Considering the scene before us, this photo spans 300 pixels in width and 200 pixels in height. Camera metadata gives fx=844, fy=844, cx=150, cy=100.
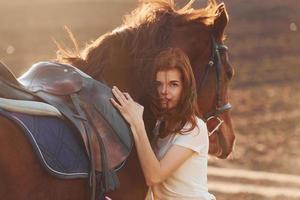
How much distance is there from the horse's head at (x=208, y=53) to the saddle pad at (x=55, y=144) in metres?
0.77

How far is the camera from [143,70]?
3635mm

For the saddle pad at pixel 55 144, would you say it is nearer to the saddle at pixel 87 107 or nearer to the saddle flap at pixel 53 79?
the saddle at pixel 87 107

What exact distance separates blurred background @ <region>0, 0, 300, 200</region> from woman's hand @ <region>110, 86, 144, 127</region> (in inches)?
93.9

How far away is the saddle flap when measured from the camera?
3349mm

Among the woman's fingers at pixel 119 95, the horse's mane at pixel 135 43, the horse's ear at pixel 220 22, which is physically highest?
the horse's ear at pixel 220 22

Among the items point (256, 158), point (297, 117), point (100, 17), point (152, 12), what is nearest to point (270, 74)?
point (297, 117)

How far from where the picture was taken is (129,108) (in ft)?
11.5

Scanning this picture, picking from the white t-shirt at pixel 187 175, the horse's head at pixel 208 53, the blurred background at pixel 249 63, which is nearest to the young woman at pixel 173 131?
the white t-shirt at pixel 187 175

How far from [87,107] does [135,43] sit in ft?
1.39

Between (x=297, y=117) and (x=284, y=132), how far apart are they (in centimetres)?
119

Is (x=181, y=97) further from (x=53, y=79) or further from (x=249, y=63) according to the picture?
(x=249, y=63)

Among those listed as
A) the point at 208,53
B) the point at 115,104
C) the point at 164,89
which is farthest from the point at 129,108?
the point at 208,53

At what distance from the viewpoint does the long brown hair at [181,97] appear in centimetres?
359

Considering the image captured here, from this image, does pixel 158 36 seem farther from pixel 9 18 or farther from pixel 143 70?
pixel 9 18
